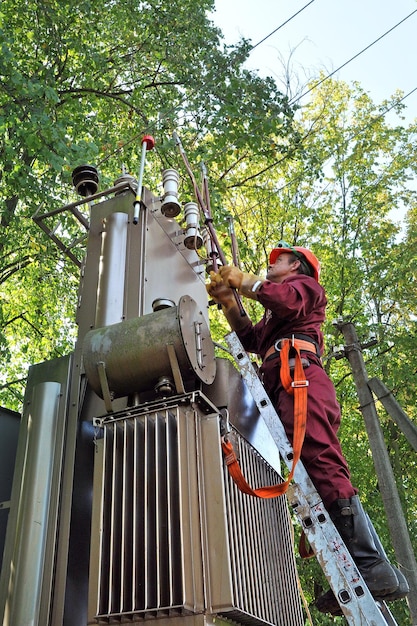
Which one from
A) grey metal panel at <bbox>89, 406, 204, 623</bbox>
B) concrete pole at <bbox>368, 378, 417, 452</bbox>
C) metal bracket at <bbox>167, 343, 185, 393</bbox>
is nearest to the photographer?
grey metal panel at <bbox>89, 406, 204, 623</bbox>

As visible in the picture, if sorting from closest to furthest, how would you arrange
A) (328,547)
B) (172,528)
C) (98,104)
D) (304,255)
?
(172,528)
(328,547)
(304,255)
(98,104)

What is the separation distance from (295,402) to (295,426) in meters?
0.15

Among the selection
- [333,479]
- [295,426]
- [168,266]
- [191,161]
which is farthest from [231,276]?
[191,161]

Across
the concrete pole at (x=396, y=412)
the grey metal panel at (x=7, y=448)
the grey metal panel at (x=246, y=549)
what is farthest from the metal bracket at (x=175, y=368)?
the concrete pole at (x=396, y=412)

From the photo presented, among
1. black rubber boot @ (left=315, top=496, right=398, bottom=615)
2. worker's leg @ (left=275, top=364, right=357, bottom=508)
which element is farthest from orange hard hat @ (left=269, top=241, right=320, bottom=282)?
black rubber boot @ (left=315, top=496, right=398, bottom=615)

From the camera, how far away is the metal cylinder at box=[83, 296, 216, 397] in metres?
2.87

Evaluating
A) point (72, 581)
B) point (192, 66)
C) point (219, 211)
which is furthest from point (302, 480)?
point (192, 66)

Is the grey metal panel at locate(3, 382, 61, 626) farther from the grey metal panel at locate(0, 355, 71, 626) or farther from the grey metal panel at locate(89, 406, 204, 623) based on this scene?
the grey metal panel at locate(89, 406, 204, 623)

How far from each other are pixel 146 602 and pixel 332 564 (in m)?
0.97

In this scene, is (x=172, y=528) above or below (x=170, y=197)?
below

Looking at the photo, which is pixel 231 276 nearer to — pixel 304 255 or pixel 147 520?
pixel 304 255

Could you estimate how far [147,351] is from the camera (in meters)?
2.88

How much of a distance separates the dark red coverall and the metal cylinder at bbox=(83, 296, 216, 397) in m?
0.57

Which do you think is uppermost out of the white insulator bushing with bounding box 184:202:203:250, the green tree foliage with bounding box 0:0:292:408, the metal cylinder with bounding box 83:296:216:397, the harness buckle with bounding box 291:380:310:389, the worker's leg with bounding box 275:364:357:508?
the green tree foliage with bounding box 0:0:292:408
